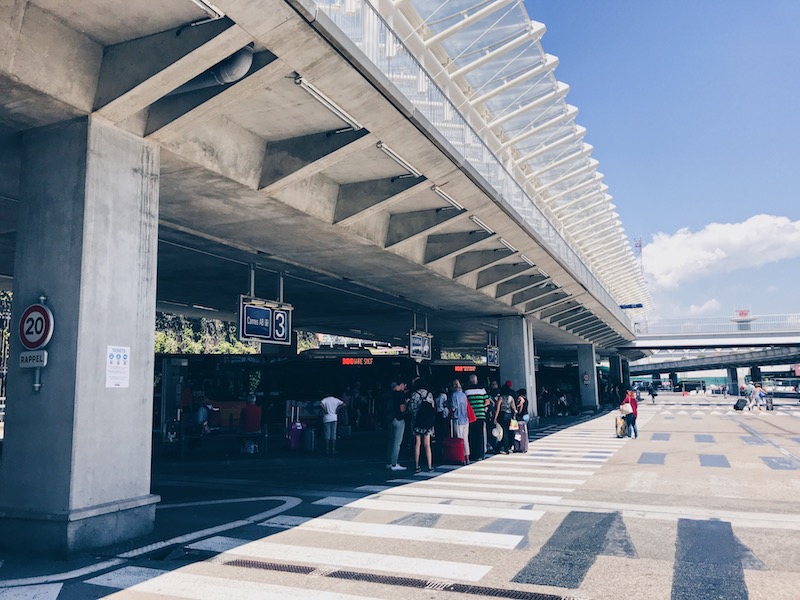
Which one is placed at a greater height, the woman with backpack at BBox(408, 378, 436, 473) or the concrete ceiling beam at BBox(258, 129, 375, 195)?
the concrete ceiling beam at BBox(258, 129, 375, 195)

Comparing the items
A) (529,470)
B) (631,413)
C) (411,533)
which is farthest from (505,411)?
(411,533)

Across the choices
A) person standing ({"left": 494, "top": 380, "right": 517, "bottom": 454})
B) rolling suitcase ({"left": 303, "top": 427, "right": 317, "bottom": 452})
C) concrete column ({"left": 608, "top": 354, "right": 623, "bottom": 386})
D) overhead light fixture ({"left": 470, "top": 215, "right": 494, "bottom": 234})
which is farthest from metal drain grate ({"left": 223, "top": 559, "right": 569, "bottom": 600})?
concrete column ({"left": 608, "top": 354, "right": 623, "bottom": 386})

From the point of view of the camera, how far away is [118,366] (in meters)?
7.41

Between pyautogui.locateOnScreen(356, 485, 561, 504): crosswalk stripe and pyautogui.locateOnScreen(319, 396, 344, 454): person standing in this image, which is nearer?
pyautogui.locateOnScreen(356, 485, 561, 504): crosswalk stripe

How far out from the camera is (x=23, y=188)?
301 inches

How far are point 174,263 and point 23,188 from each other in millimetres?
8921

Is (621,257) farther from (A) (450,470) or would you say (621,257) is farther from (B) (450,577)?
(B) (450,577)

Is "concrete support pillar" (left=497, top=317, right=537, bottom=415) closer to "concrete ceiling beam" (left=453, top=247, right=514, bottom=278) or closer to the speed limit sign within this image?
"concrete ceiling beam" (left=453, top=247, right=514, bottom=278)

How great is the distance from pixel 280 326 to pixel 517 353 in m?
13.2

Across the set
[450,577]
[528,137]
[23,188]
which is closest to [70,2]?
[23,188]

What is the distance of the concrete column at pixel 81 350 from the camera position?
6836 mm

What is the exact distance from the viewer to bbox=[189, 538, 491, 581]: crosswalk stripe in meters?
6.03

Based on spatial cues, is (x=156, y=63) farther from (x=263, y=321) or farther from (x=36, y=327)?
(x=263, y=321)

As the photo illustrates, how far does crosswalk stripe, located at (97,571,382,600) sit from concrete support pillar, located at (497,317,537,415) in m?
20.3
